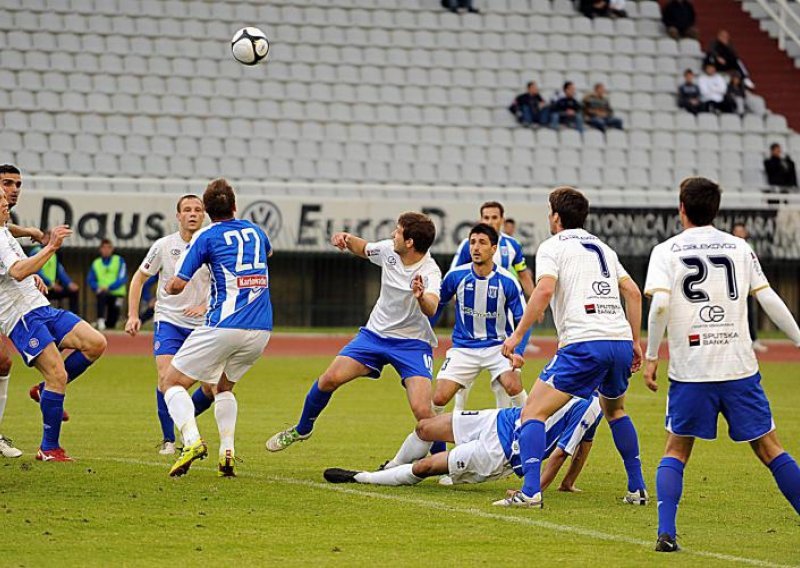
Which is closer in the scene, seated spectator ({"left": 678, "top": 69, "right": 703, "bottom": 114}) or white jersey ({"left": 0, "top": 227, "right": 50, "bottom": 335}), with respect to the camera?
white jersey ({"left": 0, "top": 227, "right": 50, "bottom": 335})

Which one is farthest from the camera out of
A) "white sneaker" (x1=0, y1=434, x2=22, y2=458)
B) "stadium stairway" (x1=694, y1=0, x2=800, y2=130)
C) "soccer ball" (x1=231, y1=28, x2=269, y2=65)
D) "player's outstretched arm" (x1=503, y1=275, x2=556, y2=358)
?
"stadium stairway" (x1=694, y1=0, x2=800, y2=130)

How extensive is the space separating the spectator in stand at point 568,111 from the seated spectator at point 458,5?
3310mm

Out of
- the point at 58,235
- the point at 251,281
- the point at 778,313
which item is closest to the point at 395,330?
the point at 251,281

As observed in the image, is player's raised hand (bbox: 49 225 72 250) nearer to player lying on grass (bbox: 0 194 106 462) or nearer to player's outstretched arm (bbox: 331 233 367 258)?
player lying on grass (bbox: 0 194 106 462)

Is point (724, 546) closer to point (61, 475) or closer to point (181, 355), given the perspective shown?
point (181, 355)

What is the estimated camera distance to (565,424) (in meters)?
8.80

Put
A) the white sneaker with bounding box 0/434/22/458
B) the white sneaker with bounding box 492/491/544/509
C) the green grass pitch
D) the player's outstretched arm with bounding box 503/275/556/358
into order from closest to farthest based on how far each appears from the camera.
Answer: the green grass pitch, the player's outstretched arm with bounding box 503/275/556/358, the white sneaker with bounding box 492/491/544/509, the white sneaker with bounding box 0/434/22/458

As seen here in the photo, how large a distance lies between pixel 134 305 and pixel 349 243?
1.88 meters

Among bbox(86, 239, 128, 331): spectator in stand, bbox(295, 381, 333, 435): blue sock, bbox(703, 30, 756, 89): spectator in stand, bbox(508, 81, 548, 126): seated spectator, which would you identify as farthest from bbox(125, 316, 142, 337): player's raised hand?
bbox(703, 30, 756, 89): spectator in stand

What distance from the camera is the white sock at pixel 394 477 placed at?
29.8ft

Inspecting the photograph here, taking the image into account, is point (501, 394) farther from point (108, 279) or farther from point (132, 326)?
point (108, 279)

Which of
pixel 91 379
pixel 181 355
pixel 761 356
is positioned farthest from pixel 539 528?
pixel 761 356

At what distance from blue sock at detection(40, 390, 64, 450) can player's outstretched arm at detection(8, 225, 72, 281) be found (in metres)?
1.11

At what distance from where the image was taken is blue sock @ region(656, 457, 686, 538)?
6.89 m
